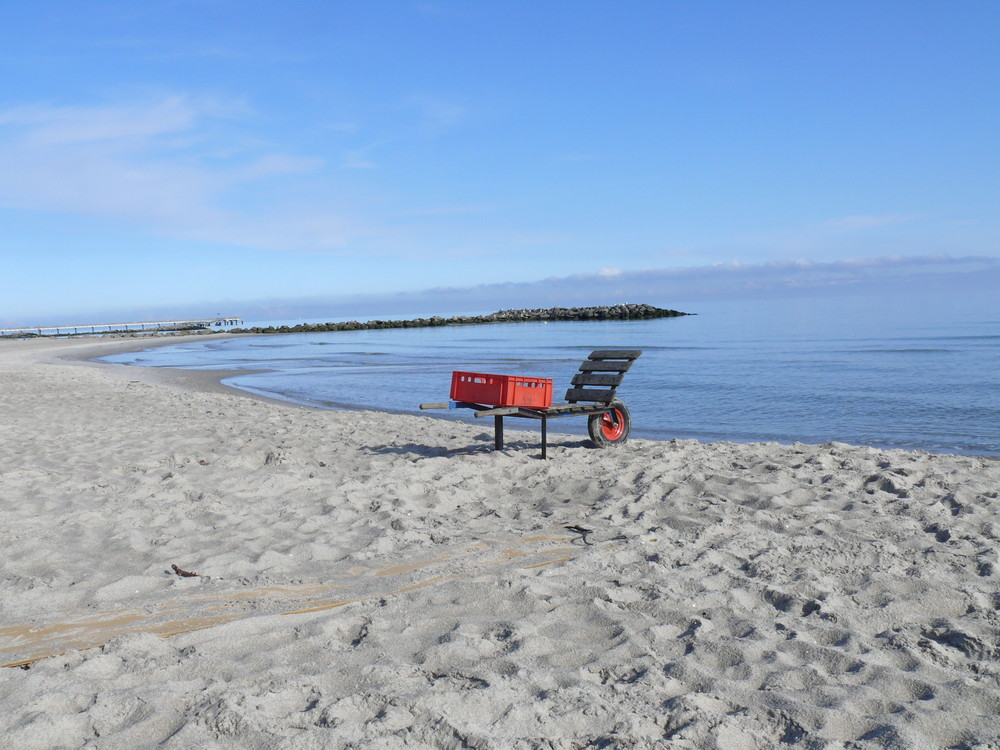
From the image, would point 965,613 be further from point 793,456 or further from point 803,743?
point 793,456

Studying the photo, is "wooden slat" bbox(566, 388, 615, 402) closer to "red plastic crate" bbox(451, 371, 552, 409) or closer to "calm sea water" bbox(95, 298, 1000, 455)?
"red plastic crate" bbox(451, 371, 552, 409)

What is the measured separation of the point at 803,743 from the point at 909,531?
3.23 meters

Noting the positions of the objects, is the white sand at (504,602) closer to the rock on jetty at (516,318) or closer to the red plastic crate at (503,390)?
the red plastic crate at (503,390)

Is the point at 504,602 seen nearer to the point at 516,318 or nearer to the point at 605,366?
the point at 605,366

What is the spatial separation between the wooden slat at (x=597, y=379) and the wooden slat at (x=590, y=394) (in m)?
0.09

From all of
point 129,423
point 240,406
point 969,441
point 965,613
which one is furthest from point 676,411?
point 965,613

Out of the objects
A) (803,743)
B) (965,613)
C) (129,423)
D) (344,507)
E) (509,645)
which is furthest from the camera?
(129,423)

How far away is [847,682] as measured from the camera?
338cm

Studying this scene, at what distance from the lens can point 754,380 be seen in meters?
21.2

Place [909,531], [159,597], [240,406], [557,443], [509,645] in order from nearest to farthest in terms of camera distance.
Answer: [509,645]
[159,597]
[909,531]
[557,443]
[240,406]

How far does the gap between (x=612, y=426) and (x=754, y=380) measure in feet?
41.8

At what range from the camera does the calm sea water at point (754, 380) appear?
13.4 metres

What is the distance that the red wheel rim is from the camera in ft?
32.0

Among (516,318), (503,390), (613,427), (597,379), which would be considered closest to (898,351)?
(613,427)
